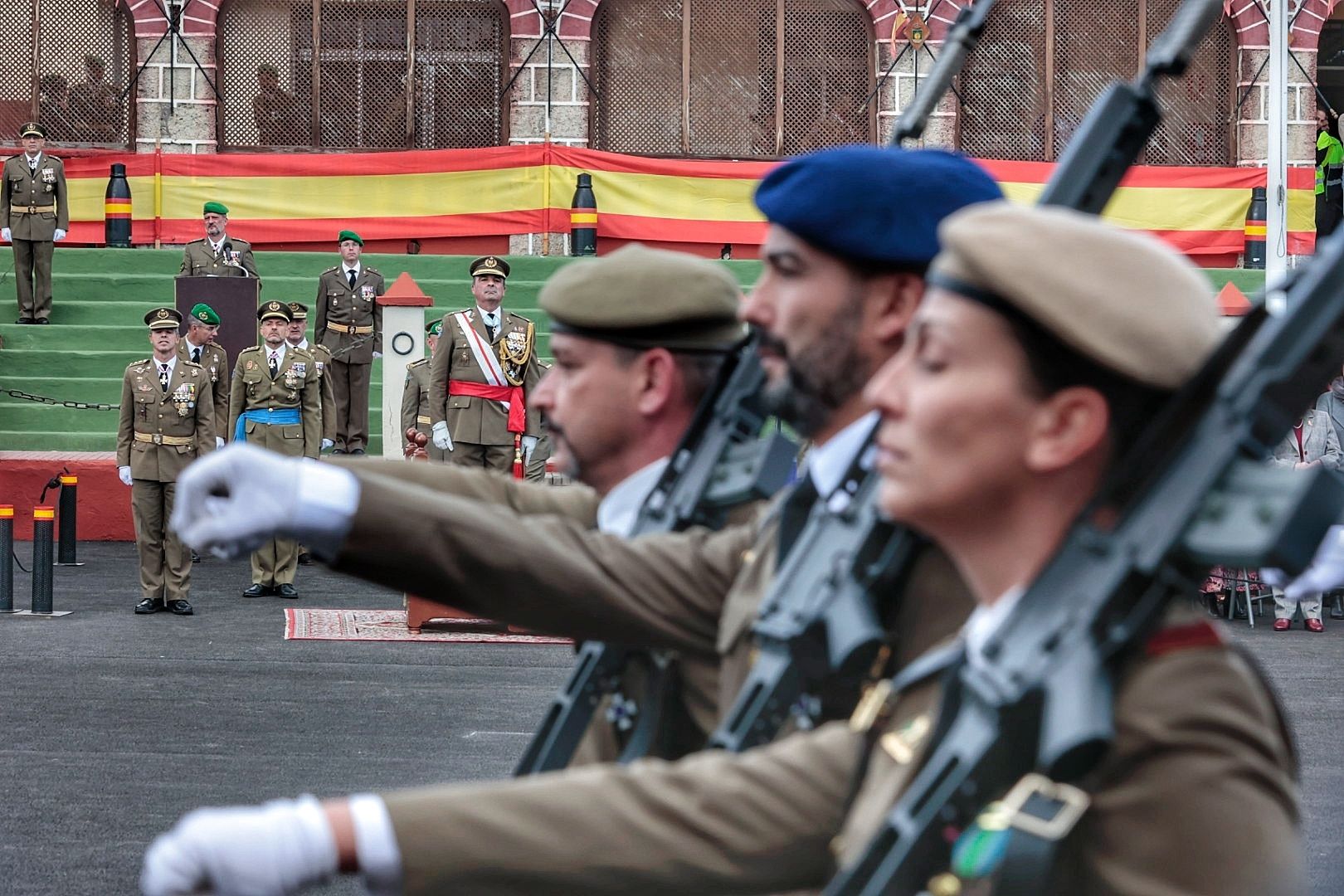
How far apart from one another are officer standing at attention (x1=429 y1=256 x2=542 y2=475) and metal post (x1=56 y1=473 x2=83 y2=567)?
263 centimetres

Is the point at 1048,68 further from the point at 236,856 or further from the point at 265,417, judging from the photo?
the point at 236,856

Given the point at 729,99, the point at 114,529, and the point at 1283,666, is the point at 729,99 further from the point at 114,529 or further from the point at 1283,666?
the point at 1283,666

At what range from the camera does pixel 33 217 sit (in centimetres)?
→ 1839

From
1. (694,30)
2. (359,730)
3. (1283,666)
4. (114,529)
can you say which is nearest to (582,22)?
(694,30)

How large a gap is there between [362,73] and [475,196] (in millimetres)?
2464

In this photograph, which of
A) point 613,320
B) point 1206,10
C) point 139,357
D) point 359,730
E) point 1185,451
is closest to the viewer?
point 1185,451

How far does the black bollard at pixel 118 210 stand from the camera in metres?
20.1

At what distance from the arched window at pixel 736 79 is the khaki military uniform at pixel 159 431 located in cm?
1099

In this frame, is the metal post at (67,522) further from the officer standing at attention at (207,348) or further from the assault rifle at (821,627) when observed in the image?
the assault rifle at (821,627)

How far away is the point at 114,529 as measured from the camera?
1539cm

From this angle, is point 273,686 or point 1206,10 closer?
point 1206,10

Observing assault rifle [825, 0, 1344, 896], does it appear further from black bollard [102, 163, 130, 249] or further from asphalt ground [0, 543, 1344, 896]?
black bollard [102, 163, 130, 249]

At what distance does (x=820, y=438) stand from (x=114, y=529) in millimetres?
13674

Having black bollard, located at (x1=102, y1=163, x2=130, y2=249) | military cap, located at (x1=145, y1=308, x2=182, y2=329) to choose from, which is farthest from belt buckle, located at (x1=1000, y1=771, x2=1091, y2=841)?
black bollard, located at (x1=102, y1=163, x2=130, y2=249)
